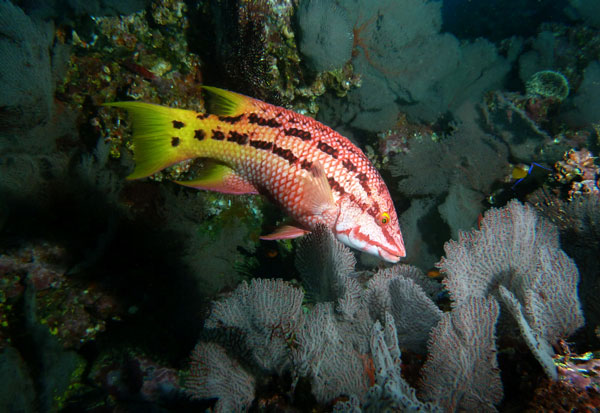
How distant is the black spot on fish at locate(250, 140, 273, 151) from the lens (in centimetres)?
264

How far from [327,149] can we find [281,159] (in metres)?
0.46

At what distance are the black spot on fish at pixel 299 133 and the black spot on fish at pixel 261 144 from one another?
202mm

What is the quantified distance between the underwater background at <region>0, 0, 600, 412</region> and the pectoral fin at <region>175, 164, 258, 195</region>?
85cm

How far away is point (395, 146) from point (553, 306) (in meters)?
3.72

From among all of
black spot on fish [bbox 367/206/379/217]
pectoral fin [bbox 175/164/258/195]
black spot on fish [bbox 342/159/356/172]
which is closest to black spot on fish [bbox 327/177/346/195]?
black spot on fish [bbox 342/159/356/172]

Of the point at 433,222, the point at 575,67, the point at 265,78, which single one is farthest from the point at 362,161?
the point at 575,67

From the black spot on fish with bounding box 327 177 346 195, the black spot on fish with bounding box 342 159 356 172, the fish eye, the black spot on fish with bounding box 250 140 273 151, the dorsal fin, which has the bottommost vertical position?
the fish eye

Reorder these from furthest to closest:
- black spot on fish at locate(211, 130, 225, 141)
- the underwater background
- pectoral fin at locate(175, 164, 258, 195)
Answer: pectoral fin at locate(175, 164, 258, 195) → black spot on fish at locate(211, 130, 225, 141) → the underwater background

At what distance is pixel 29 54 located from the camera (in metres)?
3.01

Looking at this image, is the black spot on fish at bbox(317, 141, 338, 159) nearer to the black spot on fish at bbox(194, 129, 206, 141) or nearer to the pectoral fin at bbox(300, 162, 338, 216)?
the pectoral fin at bbox(300, 162, 338, 216)

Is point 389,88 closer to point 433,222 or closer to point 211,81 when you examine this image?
point 433,222

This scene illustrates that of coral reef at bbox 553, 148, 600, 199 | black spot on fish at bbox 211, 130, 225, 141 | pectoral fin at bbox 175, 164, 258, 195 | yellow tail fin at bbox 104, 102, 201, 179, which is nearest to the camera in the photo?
yellow tail fin at bbox 104, 102, 201, 179

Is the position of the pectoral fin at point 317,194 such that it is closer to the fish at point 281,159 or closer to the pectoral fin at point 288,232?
the fish at point 281,159

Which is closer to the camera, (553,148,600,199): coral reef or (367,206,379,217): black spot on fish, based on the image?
(367,206,379,217): black spot on fish
